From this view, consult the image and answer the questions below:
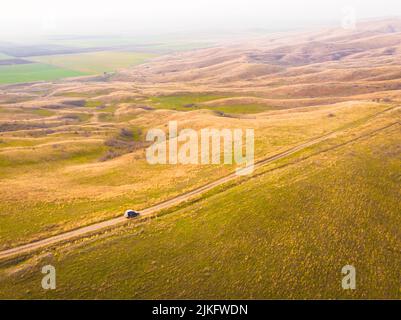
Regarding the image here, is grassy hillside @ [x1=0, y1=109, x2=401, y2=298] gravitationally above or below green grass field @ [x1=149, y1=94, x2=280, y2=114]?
below

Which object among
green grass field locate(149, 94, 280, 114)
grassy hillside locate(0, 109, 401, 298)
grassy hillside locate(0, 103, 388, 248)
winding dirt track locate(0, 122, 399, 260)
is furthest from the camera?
green grass field locate(149, 94, 280, 114)

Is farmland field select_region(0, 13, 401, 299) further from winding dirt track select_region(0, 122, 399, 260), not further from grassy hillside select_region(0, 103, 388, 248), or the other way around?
grassy hillside select_region(0, 103, 388, 248)

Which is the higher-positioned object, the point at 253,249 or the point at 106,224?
the point at 106,224

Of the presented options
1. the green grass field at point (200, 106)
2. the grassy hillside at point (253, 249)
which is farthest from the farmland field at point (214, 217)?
the green grass field at point (200, 106)

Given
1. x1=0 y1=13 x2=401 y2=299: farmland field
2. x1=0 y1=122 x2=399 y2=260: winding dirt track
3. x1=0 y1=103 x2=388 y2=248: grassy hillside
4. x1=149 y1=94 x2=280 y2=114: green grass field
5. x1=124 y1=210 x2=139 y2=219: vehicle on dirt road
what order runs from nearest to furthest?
x1=0 y1=13 x2=401 y2=299: farmland field < x1=0 y1=122 x2=399 y2=260: winding dirt track < x1=124 y1=210 x2=139 y2=219: vehicle on dirt road < x1=0 y1=103 x2=388 y2=248: grassy hillside < x1=149 y1=94 x2=280 y2=114: green grass field

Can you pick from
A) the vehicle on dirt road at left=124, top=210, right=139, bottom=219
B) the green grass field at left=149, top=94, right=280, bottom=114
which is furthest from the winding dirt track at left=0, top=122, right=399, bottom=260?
the green grass field at left=149, top=94, right=280, bottom=114

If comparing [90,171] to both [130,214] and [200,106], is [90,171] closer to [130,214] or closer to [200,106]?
[130,214]

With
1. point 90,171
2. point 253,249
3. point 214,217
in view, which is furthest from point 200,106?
point 253,249

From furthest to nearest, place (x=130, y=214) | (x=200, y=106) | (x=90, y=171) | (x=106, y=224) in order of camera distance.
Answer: (x=200, y=106) → (x=90, y=171) → (x=130, y=214) → (x=106, y=224)
